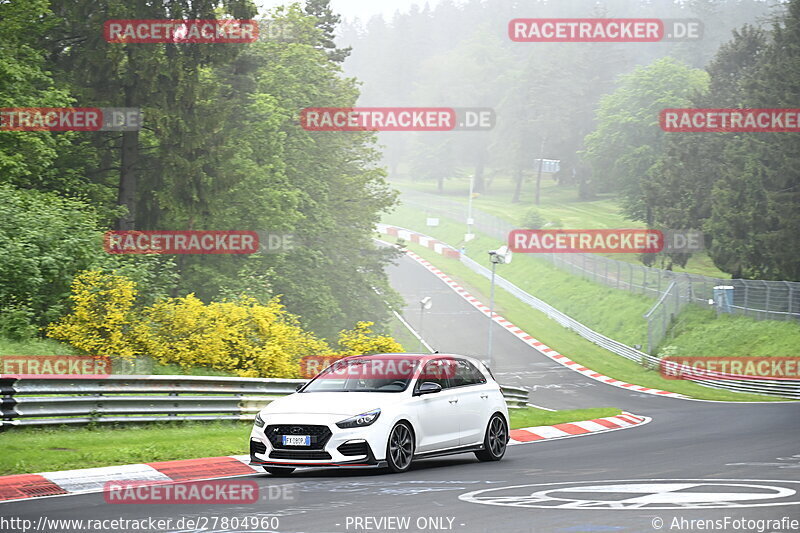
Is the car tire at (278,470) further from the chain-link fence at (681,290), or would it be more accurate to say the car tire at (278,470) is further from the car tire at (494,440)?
the chain-link fence at (681,290)

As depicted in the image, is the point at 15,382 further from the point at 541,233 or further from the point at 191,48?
the point at 541,233

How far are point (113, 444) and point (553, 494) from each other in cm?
736

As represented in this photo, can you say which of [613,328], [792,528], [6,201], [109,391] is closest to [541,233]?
[613,328]

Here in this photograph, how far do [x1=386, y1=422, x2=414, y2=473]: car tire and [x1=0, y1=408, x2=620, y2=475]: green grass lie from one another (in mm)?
3189

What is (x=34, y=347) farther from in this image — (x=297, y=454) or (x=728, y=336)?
(x=728, y=336)

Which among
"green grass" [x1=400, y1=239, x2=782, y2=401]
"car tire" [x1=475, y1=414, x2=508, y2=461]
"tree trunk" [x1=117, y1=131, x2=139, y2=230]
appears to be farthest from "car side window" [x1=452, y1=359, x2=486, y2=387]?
"green grass" [x1=400, y1=239, x2=782, y2=401]

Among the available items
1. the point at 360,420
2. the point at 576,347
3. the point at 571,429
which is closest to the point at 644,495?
the point at 360,420

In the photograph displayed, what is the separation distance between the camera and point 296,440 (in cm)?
1336

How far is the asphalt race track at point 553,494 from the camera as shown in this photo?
940 centimetres

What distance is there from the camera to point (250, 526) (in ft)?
29.8

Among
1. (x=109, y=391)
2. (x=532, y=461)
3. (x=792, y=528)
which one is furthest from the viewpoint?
(x=109, y=391)

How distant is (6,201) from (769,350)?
37.2 m

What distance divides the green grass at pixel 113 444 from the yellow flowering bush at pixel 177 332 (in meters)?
4.00

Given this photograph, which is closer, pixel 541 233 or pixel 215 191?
pixel 215 191
